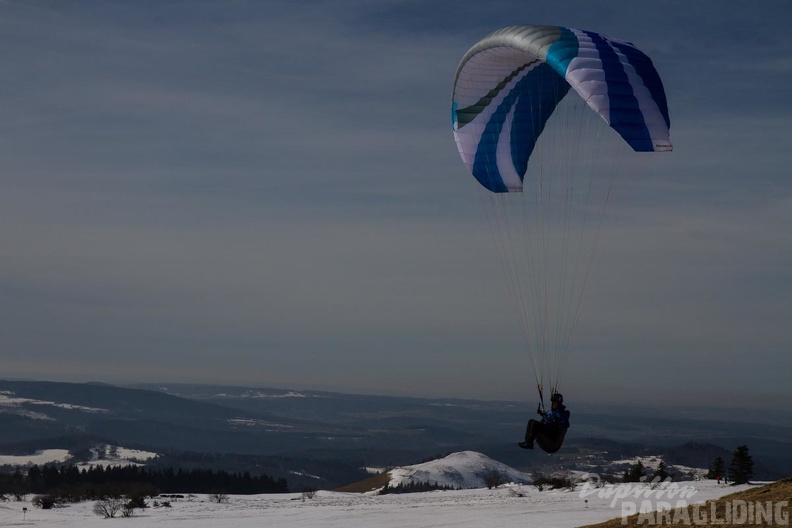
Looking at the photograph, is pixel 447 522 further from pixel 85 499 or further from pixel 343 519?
pixel 85 499

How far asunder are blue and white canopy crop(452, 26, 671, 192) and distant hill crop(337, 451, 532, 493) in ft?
404

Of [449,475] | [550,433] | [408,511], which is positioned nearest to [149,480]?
[408,511]

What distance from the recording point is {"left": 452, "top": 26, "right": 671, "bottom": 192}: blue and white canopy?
24.7 meters

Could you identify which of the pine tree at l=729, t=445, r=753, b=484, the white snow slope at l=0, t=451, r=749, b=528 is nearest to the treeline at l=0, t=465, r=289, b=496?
the white snow slope at l=0, t=451, r=749, b=528

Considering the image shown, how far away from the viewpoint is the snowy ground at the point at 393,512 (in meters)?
49.8

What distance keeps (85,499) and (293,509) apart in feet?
105

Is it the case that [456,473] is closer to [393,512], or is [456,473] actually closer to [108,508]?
[108,508]

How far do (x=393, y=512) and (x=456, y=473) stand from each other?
12164cm

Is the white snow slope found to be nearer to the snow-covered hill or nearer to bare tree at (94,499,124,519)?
bare tree at (94,499,124,519)

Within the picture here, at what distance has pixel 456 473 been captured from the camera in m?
183

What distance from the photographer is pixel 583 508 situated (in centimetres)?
5316

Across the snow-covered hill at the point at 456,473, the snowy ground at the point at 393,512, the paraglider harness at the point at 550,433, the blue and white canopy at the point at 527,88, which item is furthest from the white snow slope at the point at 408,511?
the snow-covered hill at the point at 456,473

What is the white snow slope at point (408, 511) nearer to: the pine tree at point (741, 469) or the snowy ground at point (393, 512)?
the snowy ground at point (393, 512)

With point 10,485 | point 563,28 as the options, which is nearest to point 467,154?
point 563,28
